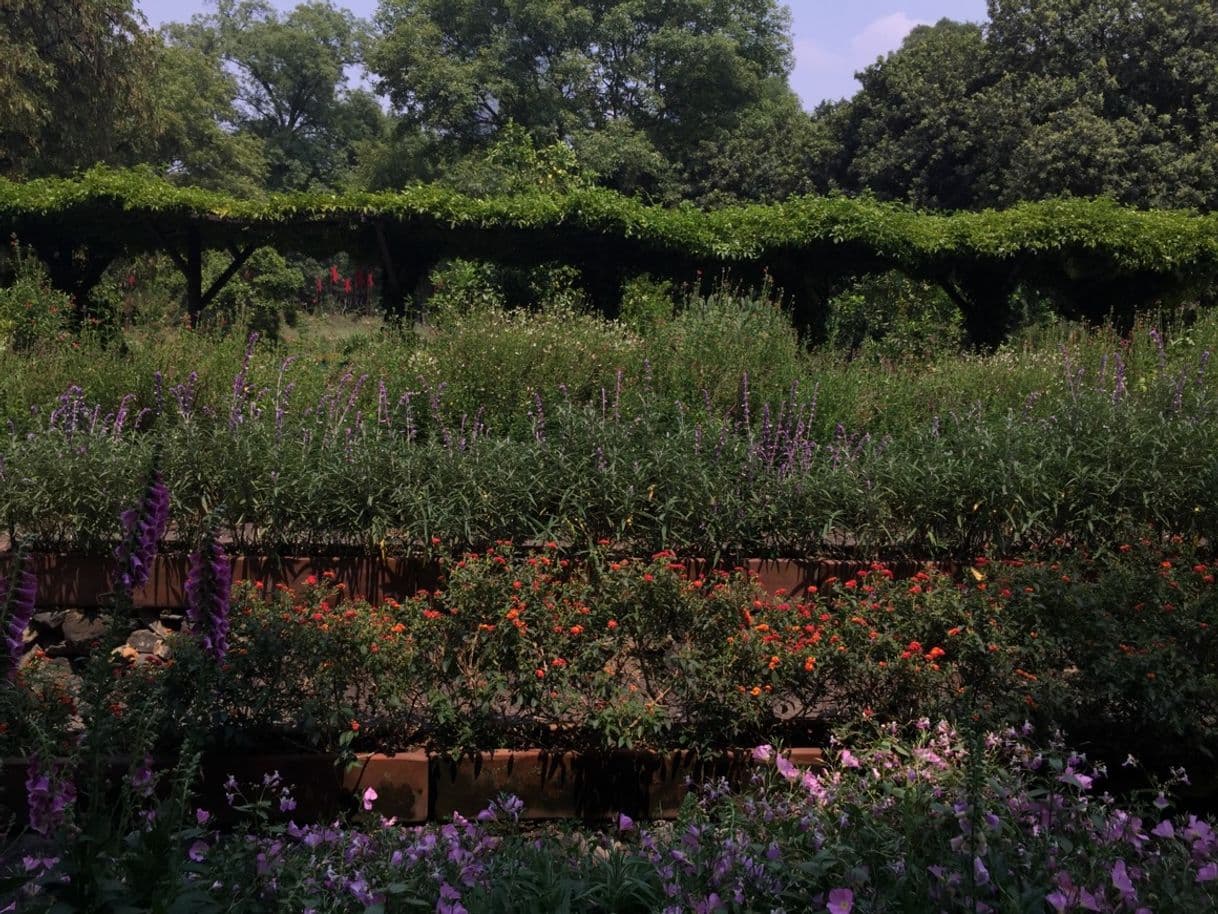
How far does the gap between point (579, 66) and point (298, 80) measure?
2056 centimetres

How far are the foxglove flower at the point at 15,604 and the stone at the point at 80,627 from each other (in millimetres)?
2406

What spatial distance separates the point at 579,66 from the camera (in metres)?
30.0

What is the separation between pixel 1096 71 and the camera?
18.6m

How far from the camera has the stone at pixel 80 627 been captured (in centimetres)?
424

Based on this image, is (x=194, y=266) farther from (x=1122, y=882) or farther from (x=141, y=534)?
(x=1122, y=882)

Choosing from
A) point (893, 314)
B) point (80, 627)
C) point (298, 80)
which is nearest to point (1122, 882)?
point (80, 627)

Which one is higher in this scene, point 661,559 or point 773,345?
point 773,345

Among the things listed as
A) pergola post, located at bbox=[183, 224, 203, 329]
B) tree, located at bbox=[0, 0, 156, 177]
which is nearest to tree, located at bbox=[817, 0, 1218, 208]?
pergola post, located at bbox=[183, 224, 203, 329]

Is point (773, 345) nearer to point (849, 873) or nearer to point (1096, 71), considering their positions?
point (849, 873)

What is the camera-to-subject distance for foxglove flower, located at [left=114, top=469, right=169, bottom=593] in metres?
1.99

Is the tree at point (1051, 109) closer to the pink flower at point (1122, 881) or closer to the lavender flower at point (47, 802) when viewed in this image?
the pink flower at point (1122, 881)

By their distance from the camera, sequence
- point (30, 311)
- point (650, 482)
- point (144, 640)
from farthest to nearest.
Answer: point (30, 311)
point (650, 482)
point (144, 640)

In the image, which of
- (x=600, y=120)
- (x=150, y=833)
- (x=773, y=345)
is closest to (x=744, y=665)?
(x=150, y=833)

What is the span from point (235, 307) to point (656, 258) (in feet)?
31.5
